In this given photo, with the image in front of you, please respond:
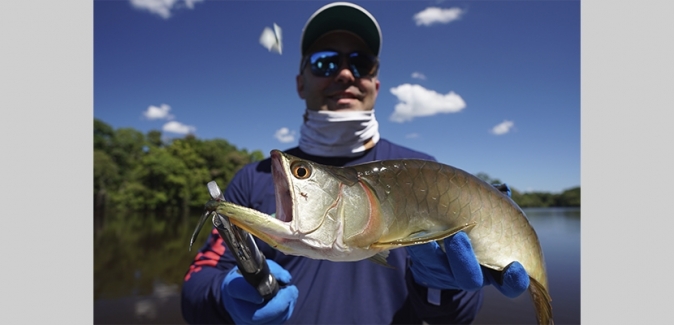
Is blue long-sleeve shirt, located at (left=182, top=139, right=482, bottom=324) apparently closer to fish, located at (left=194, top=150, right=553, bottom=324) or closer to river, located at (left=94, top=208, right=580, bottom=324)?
fish, located at (left=194, top=150, right=553, bottom=324)

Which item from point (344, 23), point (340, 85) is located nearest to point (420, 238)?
point (340, 85)

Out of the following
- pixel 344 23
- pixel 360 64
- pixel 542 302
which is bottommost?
pixel 542 302

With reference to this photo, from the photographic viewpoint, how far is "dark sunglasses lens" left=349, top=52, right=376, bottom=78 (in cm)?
318

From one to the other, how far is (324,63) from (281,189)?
2087mm

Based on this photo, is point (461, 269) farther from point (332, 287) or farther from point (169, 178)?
point (169, 178)

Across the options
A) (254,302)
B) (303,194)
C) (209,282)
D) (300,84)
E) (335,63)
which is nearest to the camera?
(303,194)

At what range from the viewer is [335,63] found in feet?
10.4

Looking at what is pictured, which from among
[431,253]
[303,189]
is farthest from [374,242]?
[431,253]

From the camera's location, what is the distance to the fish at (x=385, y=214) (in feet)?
4.23

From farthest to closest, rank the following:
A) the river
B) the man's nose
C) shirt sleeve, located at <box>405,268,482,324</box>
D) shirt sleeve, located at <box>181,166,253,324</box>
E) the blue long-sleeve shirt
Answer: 1. the river
2. the man's nose
3. the blue long-sleeve shirt
4. shirt sleeve, located at <box>181,166,253,324</box>
5. shirt sleeve, located at <box>405,268,482,324</box>

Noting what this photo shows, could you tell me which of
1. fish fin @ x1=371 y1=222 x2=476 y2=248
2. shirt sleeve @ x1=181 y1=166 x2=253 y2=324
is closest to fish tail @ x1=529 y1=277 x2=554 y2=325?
fish fin @ x1=371 y1=222 x2=476 y2=248

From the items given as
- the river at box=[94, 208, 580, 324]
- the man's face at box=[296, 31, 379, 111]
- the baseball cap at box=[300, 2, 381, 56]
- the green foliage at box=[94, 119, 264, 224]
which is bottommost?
the river at box=[94, 208, 580, 324]

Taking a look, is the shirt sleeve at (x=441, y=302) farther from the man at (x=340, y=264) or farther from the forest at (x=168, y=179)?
the forest at (x=168, y=179)

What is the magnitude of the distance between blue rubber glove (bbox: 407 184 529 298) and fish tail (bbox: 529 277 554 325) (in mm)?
68
